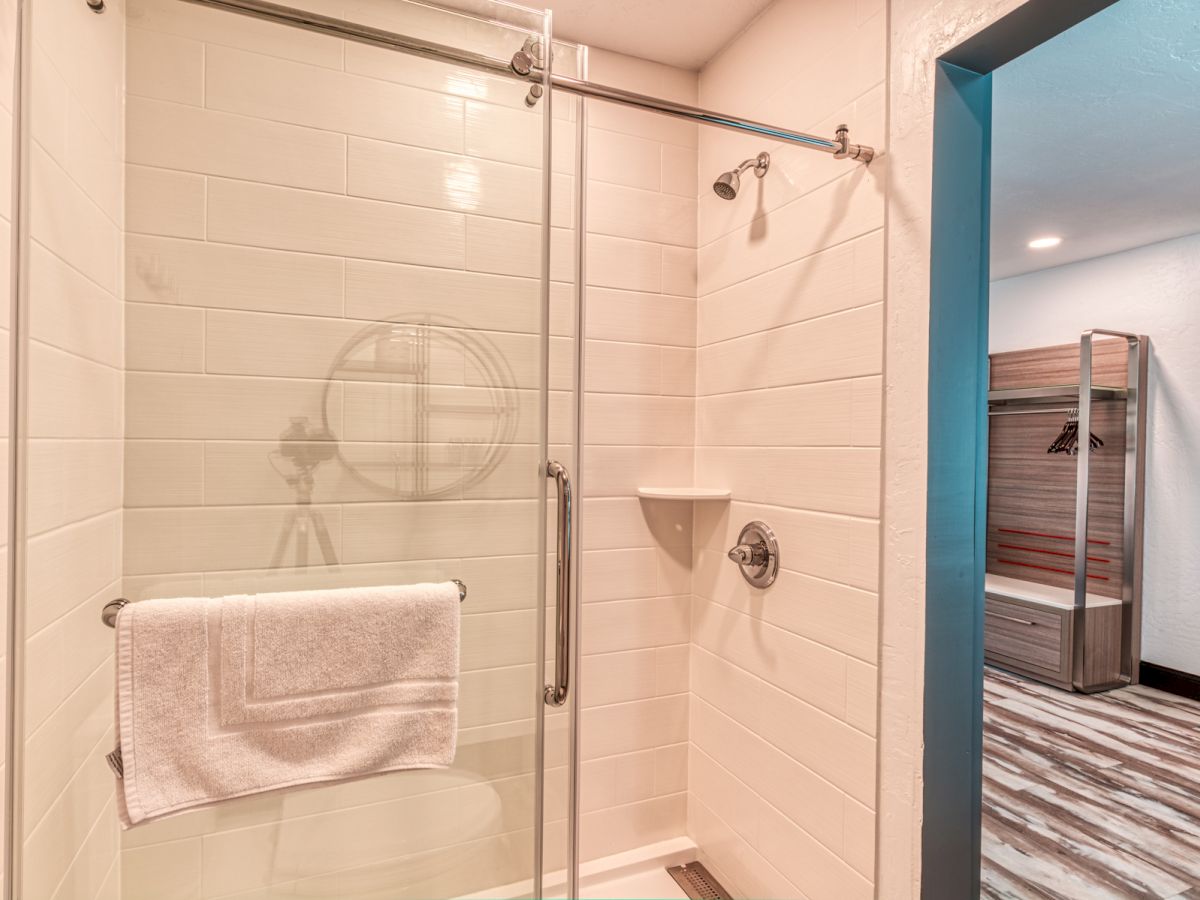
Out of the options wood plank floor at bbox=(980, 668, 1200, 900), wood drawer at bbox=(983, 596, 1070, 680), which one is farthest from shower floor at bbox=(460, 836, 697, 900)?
wood drawer at bbox=(983, 596, 1070, 680)

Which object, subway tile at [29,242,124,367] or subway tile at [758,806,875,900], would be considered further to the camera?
subway tile at [758,806,875,900]

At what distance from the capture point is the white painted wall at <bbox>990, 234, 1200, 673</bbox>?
11.1 feet

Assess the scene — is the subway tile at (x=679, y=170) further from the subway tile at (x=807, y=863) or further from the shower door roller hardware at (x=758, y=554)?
the subway tile at (x=807, y=863)

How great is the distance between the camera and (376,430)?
3.13ft

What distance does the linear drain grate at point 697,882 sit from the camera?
1704mm

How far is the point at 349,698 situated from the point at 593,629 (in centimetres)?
90

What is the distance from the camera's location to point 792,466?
1.49 m

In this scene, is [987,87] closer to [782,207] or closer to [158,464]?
[782,207]

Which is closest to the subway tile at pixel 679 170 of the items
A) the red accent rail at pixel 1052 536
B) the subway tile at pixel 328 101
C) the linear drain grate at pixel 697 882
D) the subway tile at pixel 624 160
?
the subway tile at pixel 624 160

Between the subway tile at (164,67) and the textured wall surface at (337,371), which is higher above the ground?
the subway tile at (164,67)

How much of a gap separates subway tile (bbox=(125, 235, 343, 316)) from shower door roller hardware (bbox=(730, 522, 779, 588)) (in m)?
1.07

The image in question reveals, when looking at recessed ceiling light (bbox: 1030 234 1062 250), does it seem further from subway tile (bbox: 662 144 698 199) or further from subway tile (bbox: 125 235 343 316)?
subway tile (bbox: 125 235 343 316)

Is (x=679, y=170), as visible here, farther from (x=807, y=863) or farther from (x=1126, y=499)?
(x=1126, y=499)

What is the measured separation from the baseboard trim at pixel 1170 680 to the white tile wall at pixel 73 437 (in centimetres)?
457
